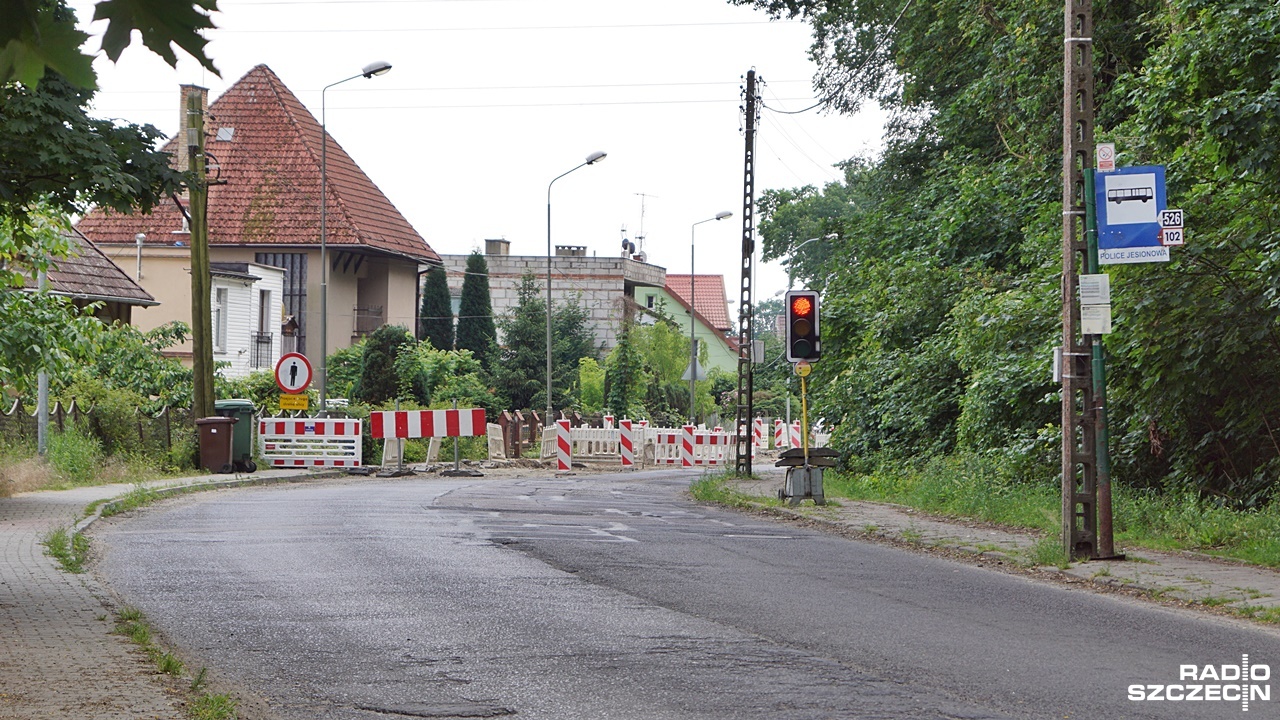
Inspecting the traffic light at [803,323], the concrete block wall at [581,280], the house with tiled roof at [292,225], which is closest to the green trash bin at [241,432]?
the traffic light at [803,323]

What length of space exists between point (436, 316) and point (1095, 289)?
2145 inches

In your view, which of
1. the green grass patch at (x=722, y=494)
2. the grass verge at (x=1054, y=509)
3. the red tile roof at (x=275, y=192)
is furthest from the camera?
the red tile roof at (x=275, y=192)

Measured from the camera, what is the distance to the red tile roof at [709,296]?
350ft

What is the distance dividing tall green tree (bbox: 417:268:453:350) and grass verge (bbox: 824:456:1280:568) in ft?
140

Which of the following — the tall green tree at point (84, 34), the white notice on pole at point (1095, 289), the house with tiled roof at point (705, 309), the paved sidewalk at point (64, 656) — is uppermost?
the house with tiled roof at point (705, 309)

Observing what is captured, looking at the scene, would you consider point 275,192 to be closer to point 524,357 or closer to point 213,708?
point 524,357

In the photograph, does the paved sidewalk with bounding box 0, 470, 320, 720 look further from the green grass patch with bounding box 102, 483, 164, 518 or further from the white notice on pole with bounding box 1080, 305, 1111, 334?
the white notice on pole with bounding box 1080, 305, 1111, 334

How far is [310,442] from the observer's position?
1265 inches

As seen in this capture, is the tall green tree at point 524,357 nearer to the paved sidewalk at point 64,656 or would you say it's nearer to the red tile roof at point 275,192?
the red tile roof at point 275,192

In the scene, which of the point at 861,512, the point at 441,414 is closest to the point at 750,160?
the point at 861,512

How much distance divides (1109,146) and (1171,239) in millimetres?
1023

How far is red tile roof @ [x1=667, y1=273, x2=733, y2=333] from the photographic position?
10656 cm

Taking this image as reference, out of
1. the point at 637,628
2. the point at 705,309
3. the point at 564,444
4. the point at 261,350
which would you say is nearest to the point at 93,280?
the point at 564,444

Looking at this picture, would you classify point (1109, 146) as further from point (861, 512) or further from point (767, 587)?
point (861, 512)
